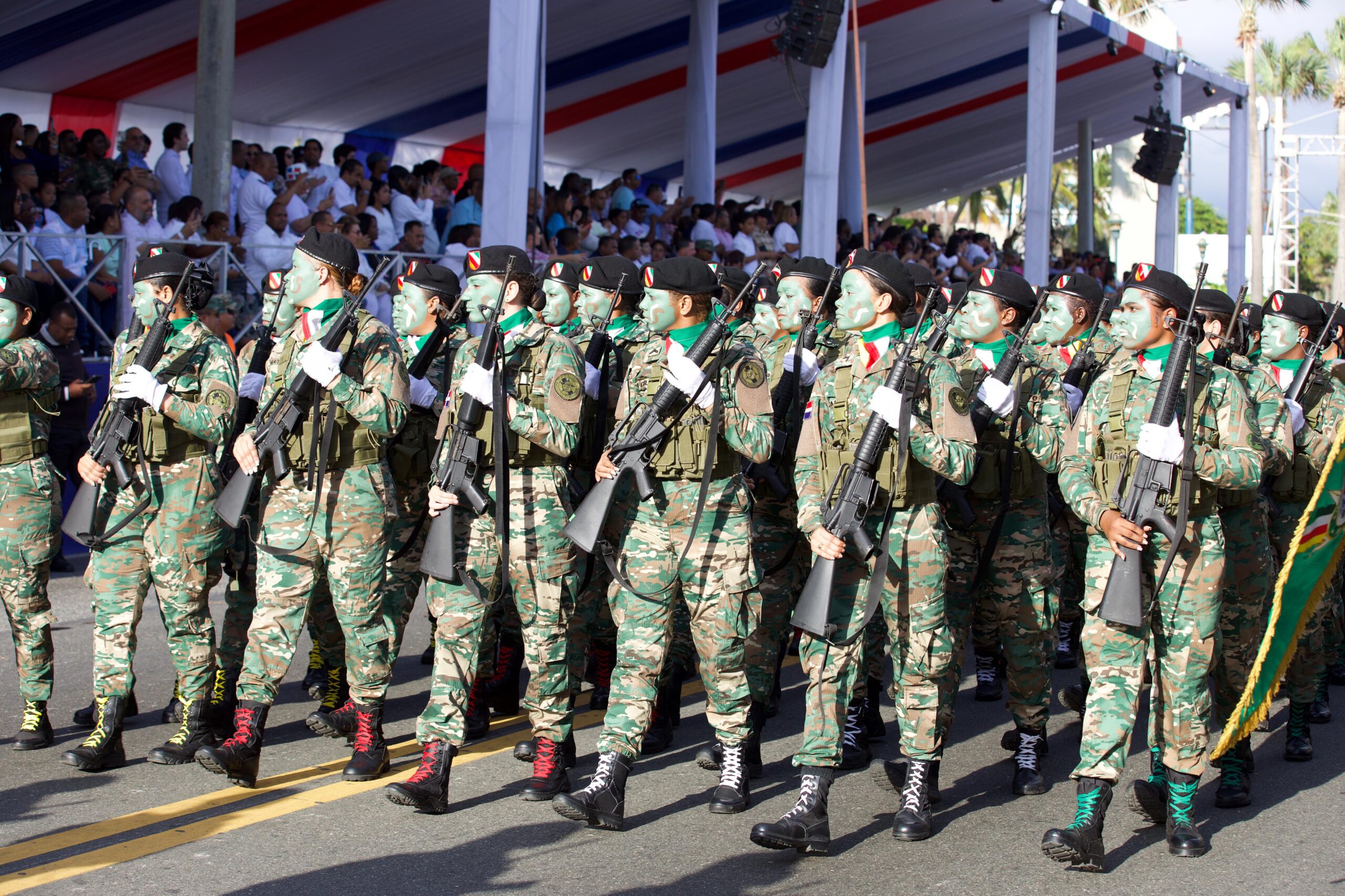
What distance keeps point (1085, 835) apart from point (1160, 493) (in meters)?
1.16

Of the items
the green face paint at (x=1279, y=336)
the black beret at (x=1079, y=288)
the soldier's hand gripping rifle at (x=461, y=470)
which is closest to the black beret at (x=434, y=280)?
the soldier's hand gripping rifle at (x=461, y=470)

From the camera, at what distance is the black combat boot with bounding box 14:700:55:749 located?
18.9 ft

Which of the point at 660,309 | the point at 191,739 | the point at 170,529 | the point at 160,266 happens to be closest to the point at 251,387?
the point at 160,266

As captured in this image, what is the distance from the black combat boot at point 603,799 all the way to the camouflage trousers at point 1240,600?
2.45 meters

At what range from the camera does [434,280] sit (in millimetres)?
6188

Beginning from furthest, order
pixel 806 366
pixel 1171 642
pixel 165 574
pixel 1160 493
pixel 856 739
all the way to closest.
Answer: pixel 806 366, pixel 856 739, pixel 165 574, pixel 1171 642, pixel 1160 493

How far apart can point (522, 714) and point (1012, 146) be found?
91.9 ft

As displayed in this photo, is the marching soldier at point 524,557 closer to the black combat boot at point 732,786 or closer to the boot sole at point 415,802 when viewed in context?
the boot sole at point 415,802

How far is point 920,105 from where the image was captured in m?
25.5

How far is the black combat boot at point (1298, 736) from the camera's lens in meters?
6.12

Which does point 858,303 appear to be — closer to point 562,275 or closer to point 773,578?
point 773,578

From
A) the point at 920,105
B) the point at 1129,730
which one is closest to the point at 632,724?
the point at 1129,730

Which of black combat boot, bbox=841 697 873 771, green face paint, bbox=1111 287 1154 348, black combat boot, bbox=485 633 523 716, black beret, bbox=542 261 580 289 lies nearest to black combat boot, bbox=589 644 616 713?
black combat boot, bbox=485 633 523 716

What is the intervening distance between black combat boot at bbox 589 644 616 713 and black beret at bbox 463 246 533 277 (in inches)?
81.4
